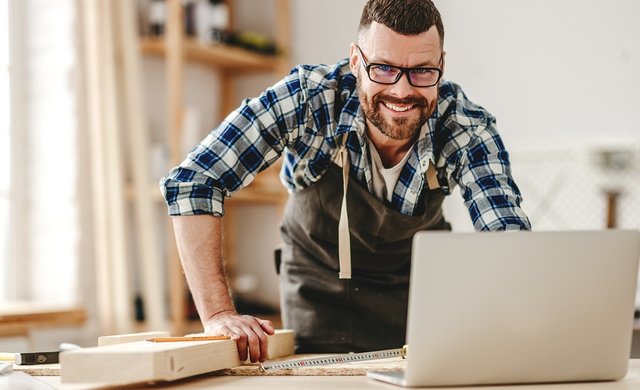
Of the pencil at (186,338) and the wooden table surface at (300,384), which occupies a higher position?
the pencil at (186,338)

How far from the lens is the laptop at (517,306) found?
1.01 m

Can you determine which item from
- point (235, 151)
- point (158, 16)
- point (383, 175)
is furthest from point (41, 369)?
point (158, 16)

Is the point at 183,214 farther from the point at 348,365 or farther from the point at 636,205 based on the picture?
the point at 636,205

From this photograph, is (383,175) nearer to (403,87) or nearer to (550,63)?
(403,87)

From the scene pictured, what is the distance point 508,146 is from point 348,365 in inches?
75.9

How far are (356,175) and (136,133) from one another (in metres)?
1.34

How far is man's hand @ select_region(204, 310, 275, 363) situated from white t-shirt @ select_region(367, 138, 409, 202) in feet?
1.76

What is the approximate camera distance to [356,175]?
179 cm

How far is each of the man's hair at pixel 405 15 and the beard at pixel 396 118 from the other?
13cm

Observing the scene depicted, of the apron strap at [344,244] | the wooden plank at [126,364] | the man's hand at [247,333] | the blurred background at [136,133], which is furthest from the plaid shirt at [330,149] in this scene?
the blurred background at [136,133]

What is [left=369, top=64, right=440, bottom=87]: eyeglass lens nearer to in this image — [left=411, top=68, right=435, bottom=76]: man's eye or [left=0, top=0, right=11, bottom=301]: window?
[left=411, top=68, right=435, bottom=76]: man's eye

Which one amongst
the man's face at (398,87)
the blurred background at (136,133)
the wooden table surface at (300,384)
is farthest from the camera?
the blurred background at (136,133)

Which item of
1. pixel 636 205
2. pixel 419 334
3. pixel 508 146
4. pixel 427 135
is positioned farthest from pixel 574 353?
pixel 508 146

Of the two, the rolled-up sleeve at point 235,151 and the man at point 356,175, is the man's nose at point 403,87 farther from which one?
the rolled-up sleeve at point 235,151
